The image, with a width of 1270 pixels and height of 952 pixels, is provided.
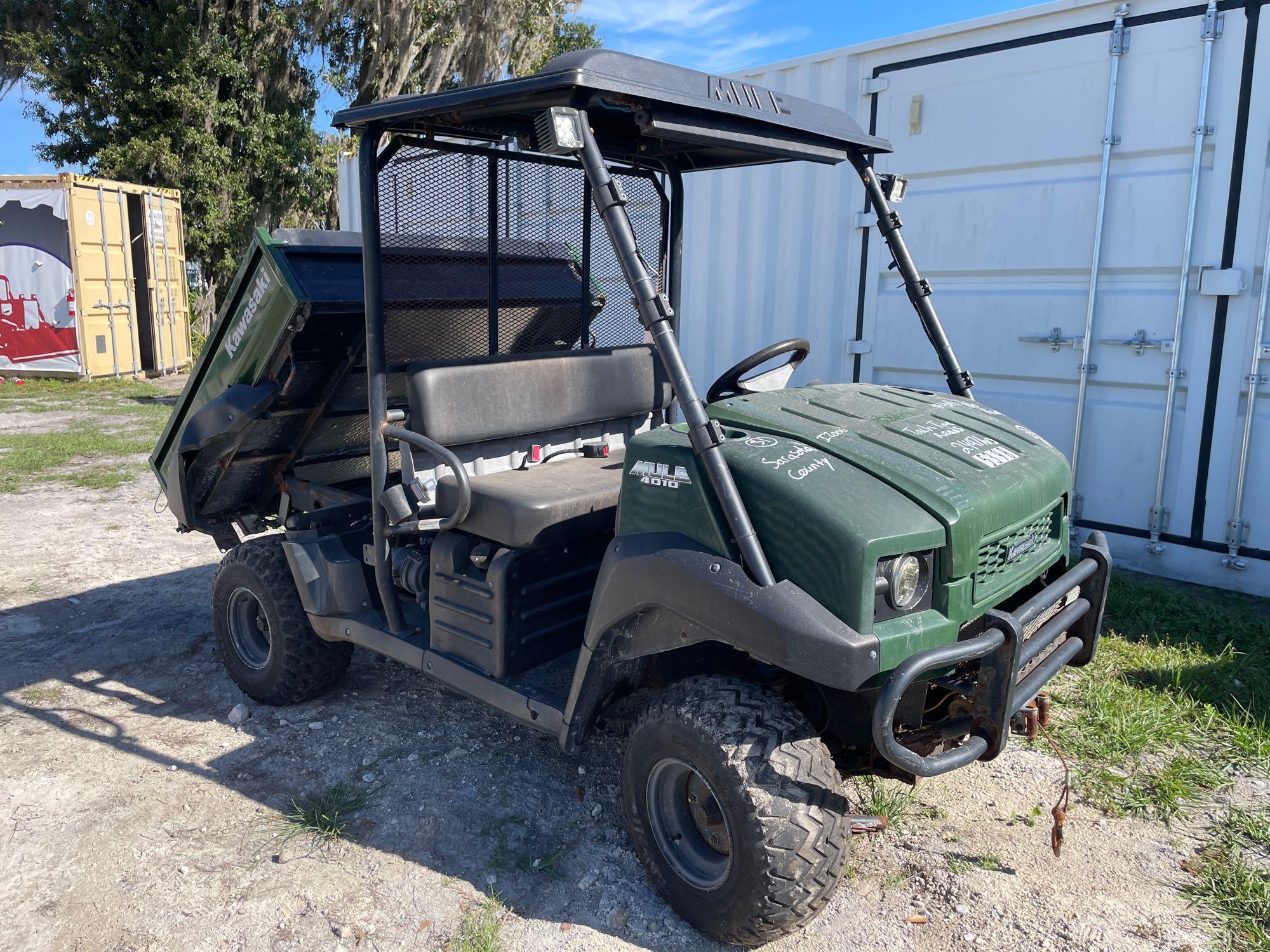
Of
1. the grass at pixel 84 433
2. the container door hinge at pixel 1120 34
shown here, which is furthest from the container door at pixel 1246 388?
the grass at pixel 84 433

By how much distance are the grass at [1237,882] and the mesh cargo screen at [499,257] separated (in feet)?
8.37

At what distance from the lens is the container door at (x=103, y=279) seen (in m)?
13.2

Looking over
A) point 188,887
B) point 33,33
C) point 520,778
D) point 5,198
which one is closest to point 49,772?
point 188,887

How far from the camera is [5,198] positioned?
1323cm

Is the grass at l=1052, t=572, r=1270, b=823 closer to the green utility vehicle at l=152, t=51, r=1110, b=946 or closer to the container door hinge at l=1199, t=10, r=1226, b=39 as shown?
the green utility vehicle at l=152, t=51, r=1110, b=946

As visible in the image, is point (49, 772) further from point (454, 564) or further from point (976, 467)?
point (976, 467)

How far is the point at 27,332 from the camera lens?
1373cm

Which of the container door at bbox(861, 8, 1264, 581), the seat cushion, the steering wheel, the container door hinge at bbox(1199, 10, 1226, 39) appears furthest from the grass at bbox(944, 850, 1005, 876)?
the container door hinge at bbox(1199, 10, 1226, 39)

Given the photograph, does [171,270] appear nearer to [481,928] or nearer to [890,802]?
[481,928]

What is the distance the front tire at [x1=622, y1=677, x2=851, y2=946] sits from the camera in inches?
91.2

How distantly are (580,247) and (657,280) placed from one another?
46cm

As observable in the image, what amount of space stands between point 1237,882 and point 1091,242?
3.64 meters

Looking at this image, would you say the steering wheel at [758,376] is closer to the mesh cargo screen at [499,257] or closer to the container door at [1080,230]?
the mesh cargo screen at [499,257]

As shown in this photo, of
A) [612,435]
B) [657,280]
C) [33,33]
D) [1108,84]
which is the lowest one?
[612,435]
